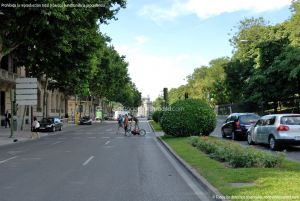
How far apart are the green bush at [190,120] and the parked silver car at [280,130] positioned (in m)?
6.58

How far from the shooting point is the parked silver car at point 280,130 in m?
19.0

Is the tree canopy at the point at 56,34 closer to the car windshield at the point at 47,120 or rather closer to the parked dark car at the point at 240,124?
the car windshield at the point at 47,120

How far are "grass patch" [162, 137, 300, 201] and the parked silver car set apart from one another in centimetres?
602

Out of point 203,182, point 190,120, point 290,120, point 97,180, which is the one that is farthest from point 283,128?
point 97,180

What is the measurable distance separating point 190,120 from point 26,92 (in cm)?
1384

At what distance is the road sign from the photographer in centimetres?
3462

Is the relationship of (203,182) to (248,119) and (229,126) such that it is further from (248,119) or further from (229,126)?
(229,126)

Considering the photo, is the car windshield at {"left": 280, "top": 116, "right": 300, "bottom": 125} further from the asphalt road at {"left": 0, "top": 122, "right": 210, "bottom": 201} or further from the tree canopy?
the tree canopy

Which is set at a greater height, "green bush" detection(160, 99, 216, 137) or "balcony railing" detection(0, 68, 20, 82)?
"balcony railing" detection(0, 68, 20, 82)

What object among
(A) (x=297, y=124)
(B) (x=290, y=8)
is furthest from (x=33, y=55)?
(B) (x=290, y=8)

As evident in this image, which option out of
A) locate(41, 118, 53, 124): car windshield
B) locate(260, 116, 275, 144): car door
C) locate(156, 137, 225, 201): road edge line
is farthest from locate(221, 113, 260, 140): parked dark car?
locate(41, 118, 53, 124): car windshield

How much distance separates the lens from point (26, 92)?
3472 cm

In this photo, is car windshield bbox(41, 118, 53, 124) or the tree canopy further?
car windshield bbox(41, 118, 53, 124)

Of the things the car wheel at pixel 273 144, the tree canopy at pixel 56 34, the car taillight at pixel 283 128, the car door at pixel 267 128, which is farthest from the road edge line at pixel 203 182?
the tree canopy at pixel 56 34
